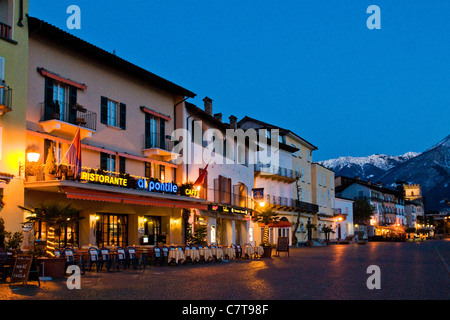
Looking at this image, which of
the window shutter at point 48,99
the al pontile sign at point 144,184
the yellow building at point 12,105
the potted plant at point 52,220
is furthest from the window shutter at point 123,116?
the potted plant at point 52,220

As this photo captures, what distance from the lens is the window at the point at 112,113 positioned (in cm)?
2603

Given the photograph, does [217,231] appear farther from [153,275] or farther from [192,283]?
[192,283]

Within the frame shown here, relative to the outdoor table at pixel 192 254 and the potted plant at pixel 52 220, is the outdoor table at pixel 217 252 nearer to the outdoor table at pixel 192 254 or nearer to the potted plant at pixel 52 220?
the outdoor table at pixel 192 254

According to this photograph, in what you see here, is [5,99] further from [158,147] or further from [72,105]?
[158,147]

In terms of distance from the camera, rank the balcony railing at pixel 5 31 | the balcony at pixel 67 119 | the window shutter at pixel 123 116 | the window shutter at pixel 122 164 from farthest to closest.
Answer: the window shutter at pixel 123 116
the window shutter at pixel 122 164
the balcony at pixel 67 119
the balcony railing at pixel 5 31

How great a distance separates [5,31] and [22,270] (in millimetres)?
11071

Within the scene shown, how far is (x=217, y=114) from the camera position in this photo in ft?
147

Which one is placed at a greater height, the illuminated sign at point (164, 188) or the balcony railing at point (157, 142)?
the balcony railing at point (157, 142)

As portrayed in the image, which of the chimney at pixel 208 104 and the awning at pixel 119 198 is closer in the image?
the awning at pixel 119 198

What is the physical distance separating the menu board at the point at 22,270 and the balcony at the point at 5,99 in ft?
25.5

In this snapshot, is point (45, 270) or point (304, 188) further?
point (304, 188)

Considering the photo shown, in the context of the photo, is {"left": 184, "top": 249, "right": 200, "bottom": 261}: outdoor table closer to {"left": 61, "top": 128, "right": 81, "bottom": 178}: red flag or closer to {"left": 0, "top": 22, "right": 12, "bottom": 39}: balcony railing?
{"left": 61, "top": 128, "right": 81, "bottom": 178}: red flag

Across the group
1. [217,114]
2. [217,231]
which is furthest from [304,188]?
[217,231]
